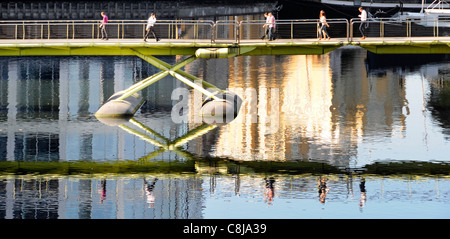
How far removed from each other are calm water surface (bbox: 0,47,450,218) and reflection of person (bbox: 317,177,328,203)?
118mm

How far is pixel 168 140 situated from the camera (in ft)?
168

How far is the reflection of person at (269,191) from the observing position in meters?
35.4

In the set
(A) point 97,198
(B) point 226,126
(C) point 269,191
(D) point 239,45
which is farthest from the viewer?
(D) point 239,45

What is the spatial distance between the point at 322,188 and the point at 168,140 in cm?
1561

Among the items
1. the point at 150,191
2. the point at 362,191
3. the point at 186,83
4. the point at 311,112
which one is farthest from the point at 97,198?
the point at 311,112

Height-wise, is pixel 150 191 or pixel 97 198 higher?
pixel 150 191

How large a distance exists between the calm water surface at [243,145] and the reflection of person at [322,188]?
12 centimetres

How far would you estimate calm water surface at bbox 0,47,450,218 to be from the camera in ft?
114

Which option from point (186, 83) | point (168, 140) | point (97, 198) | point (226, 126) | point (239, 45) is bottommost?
point (97, 198)

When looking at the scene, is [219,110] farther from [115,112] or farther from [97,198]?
[97,198]

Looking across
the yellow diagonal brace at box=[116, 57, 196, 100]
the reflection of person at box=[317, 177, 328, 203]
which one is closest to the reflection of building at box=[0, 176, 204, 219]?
the reflection of person at box=[317, 177, 328, 203]

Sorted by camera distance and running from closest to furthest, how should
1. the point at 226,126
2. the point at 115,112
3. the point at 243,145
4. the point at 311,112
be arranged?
the point at 243,145
the point at 226,126
the point at 115,112
the point at 311,112

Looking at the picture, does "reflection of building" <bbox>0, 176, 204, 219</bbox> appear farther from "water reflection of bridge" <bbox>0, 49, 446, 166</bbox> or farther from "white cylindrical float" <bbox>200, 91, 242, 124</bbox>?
"white cylindrical float" <bbox>200, 91, 242, 124</bbox>

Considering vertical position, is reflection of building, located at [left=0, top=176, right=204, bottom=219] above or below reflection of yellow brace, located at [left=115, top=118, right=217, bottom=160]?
below
